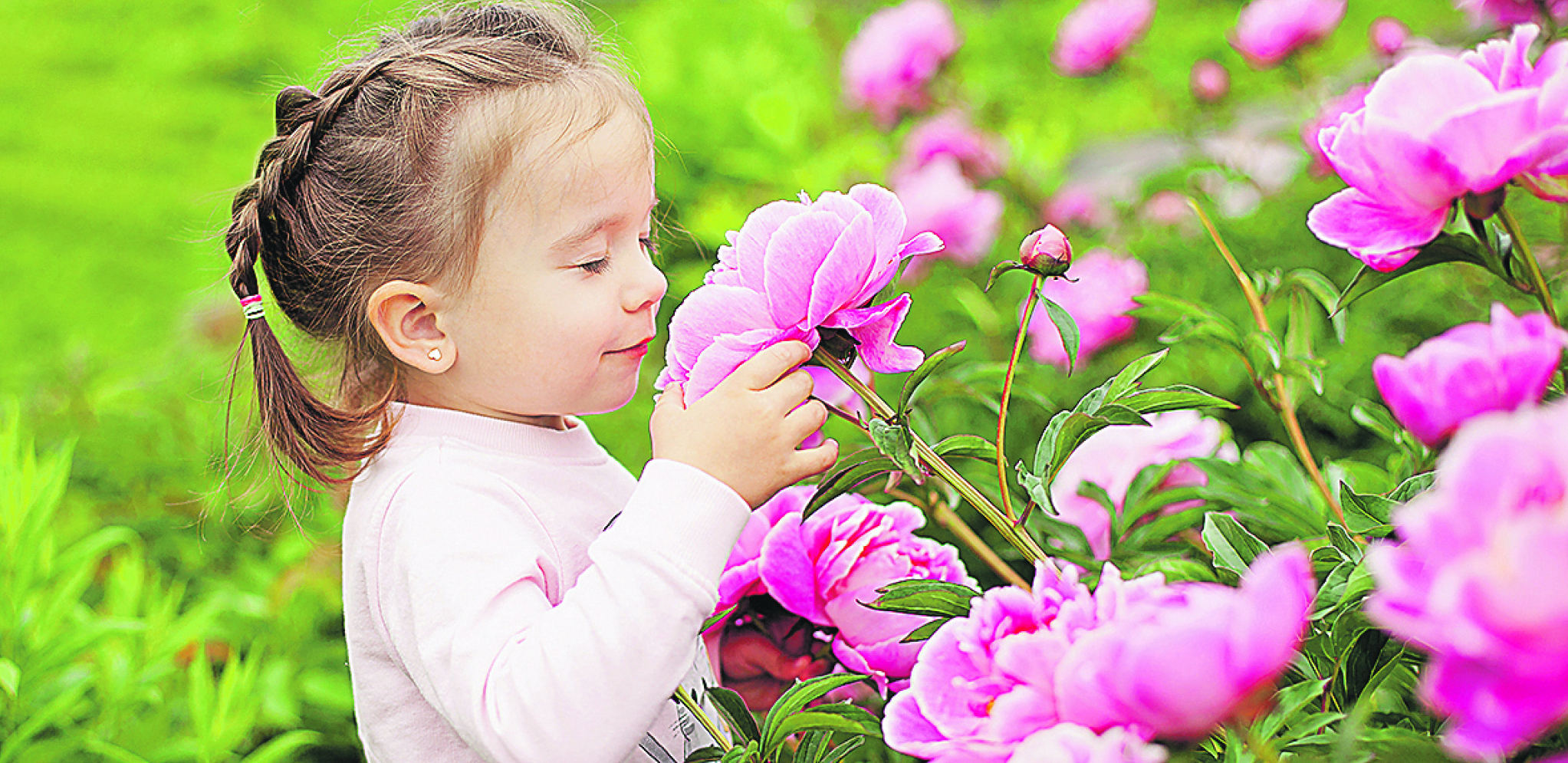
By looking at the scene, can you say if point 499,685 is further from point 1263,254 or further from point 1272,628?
point 1263,254

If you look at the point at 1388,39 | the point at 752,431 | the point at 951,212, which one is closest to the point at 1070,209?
the point at 951,212

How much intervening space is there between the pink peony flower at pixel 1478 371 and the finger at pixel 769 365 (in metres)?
0.37

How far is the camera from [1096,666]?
19.5 inches

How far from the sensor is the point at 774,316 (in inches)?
30.4

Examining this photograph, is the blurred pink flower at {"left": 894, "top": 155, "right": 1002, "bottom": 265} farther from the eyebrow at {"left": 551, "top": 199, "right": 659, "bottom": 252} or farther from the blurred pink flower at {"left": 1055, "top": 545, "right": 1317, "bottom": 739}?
the blurred pink flower at {"left": 1055, "top": 545, "right": 1317, "bottom": 739}

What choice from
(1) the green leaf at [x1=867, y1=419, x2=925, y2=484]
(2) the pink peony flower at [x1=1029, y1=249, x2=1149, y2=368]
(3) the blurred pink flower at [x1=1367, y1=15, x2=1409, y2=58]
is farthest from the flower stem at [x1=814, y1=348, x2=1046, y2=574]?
(3) the blurred pink flower at [x1=1367, y1=15, x2=1409, y2=58]

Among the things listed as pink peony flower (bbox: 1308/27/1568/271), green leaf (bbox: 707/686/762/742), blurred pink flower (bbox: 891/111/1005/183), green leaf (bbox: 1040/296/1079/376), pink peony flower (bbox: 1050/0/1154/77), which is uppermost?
pink peony flower (bbox: 1308/27/1568/271)

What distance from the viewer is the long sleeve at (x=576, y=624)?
0.82m

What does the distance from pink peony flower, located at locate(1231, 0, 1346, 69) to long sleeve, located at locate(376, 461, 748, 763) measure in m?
1.67

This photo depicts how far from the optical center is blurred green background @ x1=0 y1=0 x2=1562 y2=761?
4.78 feet

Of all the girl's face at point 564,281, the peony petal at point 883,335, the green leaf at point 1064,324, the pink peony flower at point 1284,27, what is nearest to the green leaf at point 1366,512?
the green leaf at point 1064,324

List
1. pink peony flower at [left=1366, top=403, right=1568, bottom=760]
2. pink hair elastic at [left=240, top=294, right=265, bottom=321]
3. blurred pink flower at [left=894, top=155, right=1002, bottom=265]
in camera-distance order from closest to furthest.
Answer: pink peony flower at [left=1366, top=403, right=1568, bottom=760] < pink hair elastic at [left=240, top=294, right=265, bottom=321] < blurred pink flower at [left=894, top=155, right=1002, bottom=265]

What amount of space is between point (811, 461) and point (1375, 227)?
40cm

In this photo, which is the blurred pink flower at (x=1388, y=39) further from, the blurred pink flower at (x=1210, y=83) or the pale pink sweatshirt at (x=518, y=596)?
the pale pink sweatshirt at (x=518, y=596)
